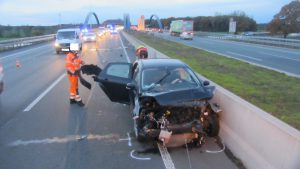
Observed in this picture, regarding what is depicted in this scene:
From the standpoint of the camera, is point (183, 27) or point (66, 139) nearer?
point (66, 139)

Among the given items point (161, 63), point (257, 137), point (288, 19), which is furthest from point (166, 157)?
point (288, 19)

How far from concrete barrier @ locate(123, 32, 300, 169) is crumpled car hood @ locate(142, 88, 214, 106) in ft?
1.98

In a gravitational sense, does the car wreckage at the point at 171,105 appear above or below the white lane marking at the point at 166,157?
above

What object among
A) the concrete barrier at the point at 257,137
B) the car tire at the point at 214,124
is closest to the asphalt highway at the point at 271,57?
the car tire at the point at 214,124

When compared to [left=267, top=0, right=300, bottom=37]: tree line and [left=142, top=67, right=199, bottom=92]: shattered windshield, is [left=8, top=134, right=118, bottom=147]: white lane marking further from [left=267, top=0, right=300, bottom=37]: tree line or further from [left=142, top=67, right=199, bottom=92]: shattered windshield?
[left=267, top=0, right=300, bottom=37]: tree line

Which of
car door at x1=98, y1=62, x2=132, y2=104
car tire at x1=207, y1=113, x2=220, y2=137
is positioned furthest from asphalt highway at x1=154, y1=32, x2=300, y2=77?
car tire at x1=207, y1=113, x2=220, y2=137

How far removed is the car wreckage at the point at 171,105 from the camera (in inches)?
250

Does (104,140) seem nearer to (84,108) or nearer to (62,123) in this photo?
(62,123)

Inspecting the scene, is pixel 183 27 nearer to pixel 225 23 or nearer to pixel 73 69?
pixel 225 23

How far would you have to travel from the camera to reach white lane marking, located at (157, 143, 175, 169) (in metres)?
5.81

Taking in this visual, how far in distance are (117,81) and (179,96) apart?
2.65 meters

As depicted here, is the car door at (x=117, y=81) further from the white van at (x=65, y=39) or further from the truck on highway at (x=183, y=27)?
the truck on highway at (x=183, y=27)

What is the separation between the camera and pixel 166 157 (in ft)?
20.3

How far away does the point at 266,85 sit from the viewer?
12.5 m
